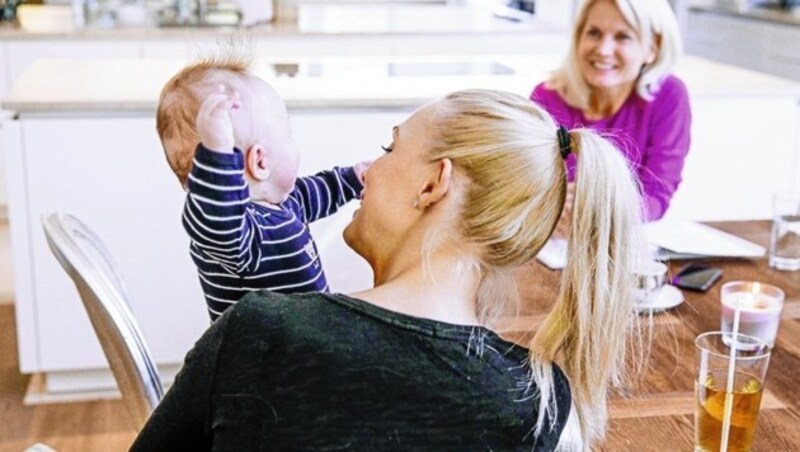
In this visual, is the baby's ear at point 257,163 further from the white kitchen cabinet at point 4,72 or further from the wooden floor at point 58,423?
the white kitchen cabinet at point 4,72

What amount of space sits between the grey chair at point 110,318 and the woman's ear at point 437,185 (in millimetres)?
562

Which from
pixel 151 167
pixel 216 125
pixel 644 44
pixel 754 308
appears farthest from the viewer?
pixel 151 167

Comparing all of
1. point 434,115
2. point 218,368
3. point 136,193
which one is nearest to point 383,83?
point 136,193

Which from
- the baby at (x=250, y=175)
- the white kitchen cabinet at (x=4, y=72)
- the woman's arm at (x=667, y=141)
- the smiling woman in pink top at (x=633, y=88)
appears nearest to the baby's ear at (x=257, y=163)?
the baby at (x=250, y=175)

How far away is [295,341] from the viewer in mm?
969

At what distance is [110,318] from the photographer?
4.84 ft

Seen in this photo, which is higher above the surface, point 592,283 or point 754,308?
point 592,283

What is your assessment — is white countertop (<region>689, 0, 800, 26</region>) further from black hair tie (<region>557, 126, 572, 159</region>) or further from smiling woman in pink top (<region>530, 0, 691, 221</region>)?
black hair tie (<region>557, 126, 572, 159</region>)

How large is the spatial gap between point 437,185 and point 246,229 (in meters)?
0.37

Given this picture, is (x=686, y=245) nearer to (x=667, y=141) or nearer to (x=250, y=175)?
(x=667, y=141)

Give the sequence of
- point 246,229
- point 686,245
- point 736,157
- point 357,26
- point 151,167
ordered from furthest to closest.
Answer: point 357,26
point 736,157
point 151,167
point 686,245
point 246,229

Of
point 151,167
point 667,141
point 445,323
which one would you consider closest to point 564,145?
point 445,323

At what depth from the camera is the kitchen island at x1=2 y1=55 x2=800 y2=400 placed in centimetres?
280

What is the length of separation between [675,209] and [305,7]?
10.1ft
